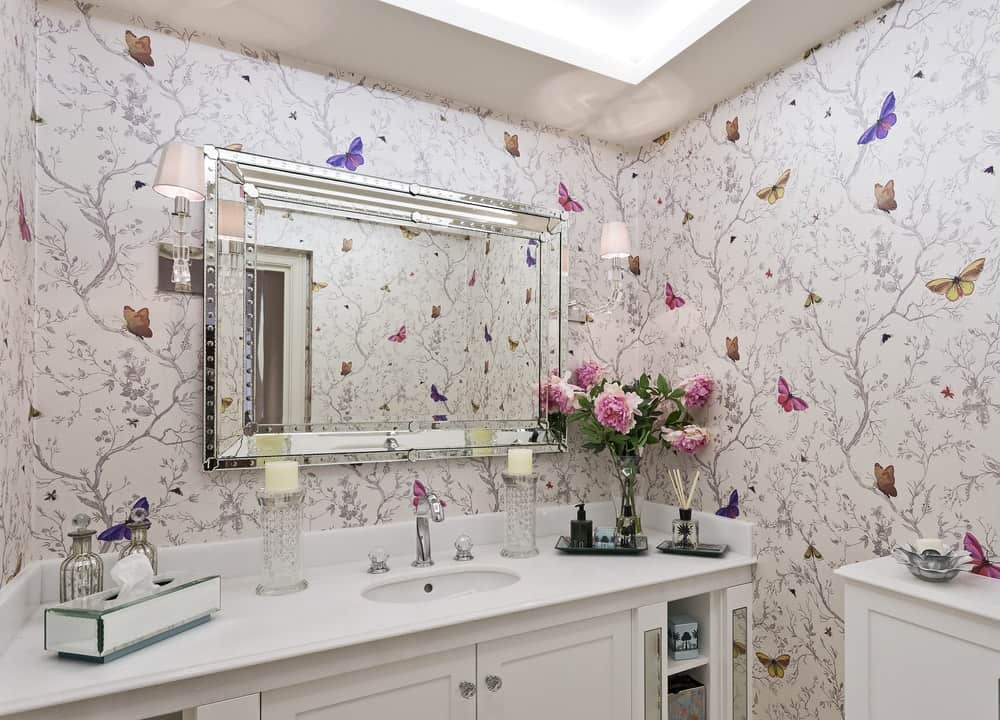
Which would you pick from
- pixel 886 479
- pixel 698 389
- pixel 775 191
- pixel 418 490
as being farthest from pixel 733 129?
pixel 418 490

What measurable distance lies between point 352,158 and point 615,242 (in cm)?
87

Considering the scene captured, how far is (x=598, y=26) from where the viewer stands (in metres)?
1.84

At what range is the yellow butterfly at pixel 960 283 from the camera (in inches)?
50.5

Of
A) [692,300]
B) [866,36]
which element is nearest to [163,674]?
[692,300]

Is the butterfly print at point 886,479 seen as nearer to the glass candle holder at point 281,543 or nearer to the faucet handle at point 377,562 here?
the faucet handle at point 377,562

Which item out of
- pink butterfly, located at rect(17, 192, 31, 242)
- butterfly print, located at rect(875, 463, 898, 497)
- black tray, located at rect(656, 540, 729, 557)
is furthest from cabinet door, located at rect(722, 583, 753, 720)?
pink butterfly, located at rect(17, 192, 31, 242)

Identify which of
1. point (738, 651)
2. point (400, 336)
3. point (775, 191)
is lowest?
point (738, 651)

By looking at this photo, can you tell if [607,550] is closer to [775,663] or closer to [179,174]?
[775,663]

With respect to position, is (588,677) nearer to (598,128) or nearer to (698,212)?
(698,212)

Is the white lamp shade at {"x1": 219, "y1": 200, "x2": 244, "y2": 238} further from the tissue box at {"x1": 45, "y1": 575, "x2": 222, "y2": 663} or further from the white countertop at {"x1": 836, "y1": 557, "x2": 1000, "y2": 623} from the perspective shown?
the white countertop at {"x1": 836, "y1": 557, "x2": 1000, "y2": 623}

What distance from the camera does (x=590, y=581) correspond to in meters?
1.53

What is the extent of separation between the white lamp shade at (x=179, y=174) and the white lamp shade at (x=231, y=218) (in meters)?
0.16

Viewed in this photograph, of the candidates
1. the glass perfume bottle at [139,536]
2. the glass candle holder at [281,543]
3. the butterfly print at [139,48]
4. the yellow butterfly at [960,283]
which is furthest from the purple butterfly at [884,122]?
the glass perfume bottle at [139,536]

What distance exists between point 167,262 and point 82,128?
0.37 m
